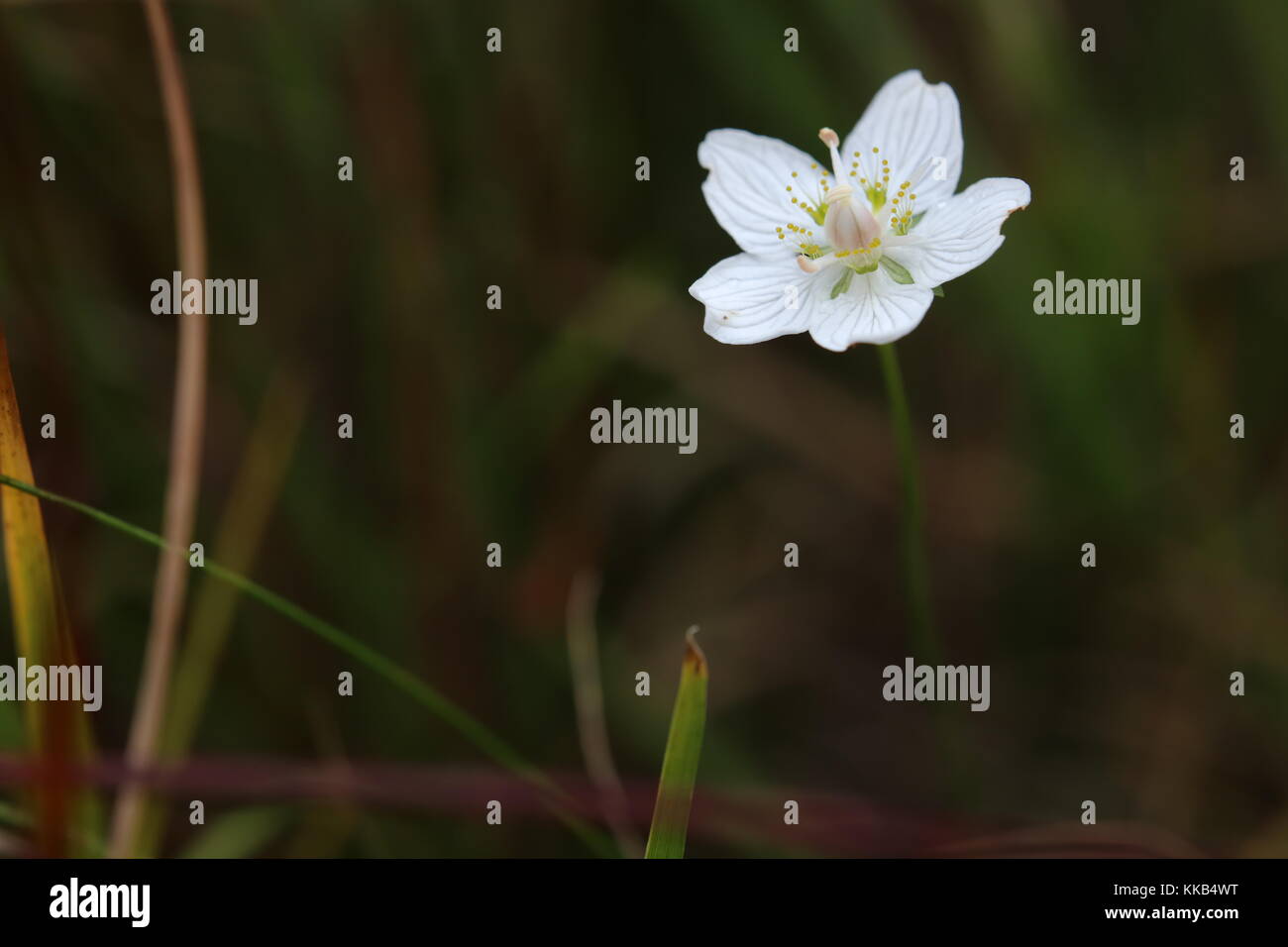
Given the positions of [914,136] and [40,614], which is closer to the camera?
[40,614]

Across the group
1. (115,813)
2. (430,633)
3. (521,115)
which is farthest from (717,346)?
(115,813)

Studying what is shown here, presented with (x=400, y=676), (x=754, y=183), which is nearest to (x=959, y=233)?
(x=754, y=183)

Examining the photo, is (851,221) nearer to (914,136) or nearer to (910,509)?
(914,136)

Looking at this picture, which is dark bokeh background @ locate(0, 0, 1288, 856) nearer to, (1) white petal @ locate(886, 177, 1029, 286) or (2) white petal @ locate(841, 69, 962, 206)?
(2) white petal @ locate(841, 69, 962, 206)

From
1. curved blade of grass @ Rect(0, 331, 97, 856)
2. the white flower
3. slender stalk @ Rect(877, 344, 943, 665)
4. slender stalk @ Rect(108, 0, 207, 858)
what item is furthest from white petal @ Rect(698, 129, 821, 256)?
curved blade of grass @ Rect(0, 331, 97, 856)

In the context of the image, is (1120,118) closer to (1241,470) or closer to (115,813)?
(1241,470)
